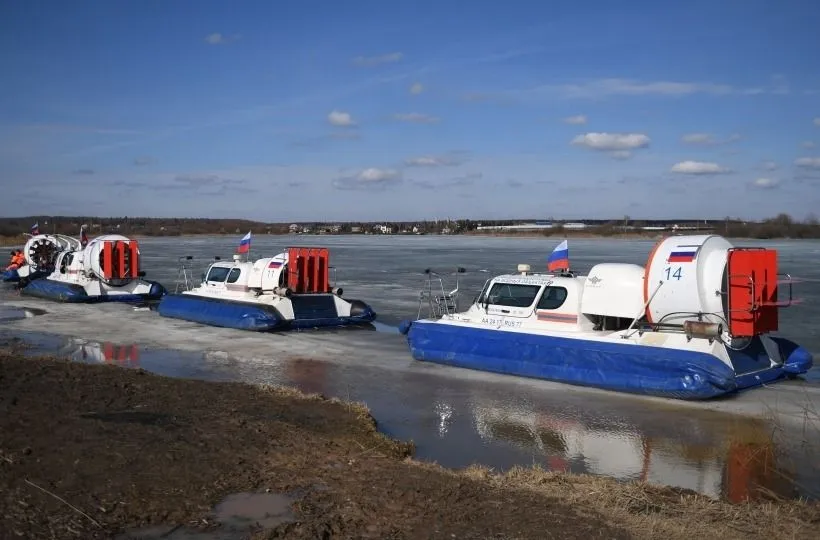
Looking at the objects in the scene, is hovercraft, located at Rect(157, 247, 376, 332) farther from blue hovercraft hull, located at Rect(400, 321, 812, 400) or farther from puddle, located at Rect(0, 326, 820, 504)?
blue hovercraft hull, located at Rect(400, 321, 812, 400)

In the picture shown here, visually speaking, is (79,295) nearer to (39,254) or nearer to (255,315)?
(39,254)

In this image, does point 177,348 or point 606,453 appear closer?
point 606,453

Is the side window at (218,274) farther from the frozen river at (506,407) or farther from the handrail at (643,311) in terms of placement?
the handrail at (643,311)

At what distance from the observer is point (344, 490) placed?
673 centimetres

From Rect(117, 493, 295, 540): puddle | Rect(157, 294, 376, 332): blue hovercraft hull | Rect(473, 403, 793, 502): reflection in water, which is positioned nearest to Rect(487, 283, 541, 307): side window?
Rect(473, 403, 793, 502): reflection in water

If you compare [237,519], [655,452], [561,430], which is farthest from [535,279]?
[237,519]

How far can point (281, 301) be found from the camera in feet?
64.4

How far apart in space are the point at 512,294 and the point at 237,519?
945 centimetres

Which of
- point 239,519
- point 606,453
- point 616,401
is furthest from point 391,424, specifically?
point 239,519

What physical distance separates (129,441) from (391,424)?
4.07 metres

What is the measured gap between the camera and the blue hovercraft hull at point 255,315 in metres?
19.2

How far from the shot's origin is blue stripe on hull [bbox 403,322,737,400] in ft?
37.8

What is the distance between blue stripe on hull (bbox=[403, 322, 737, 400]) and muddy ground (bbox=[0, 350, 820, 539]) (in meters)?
4.45

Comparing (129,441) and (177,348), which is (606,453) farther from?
(177,348)
